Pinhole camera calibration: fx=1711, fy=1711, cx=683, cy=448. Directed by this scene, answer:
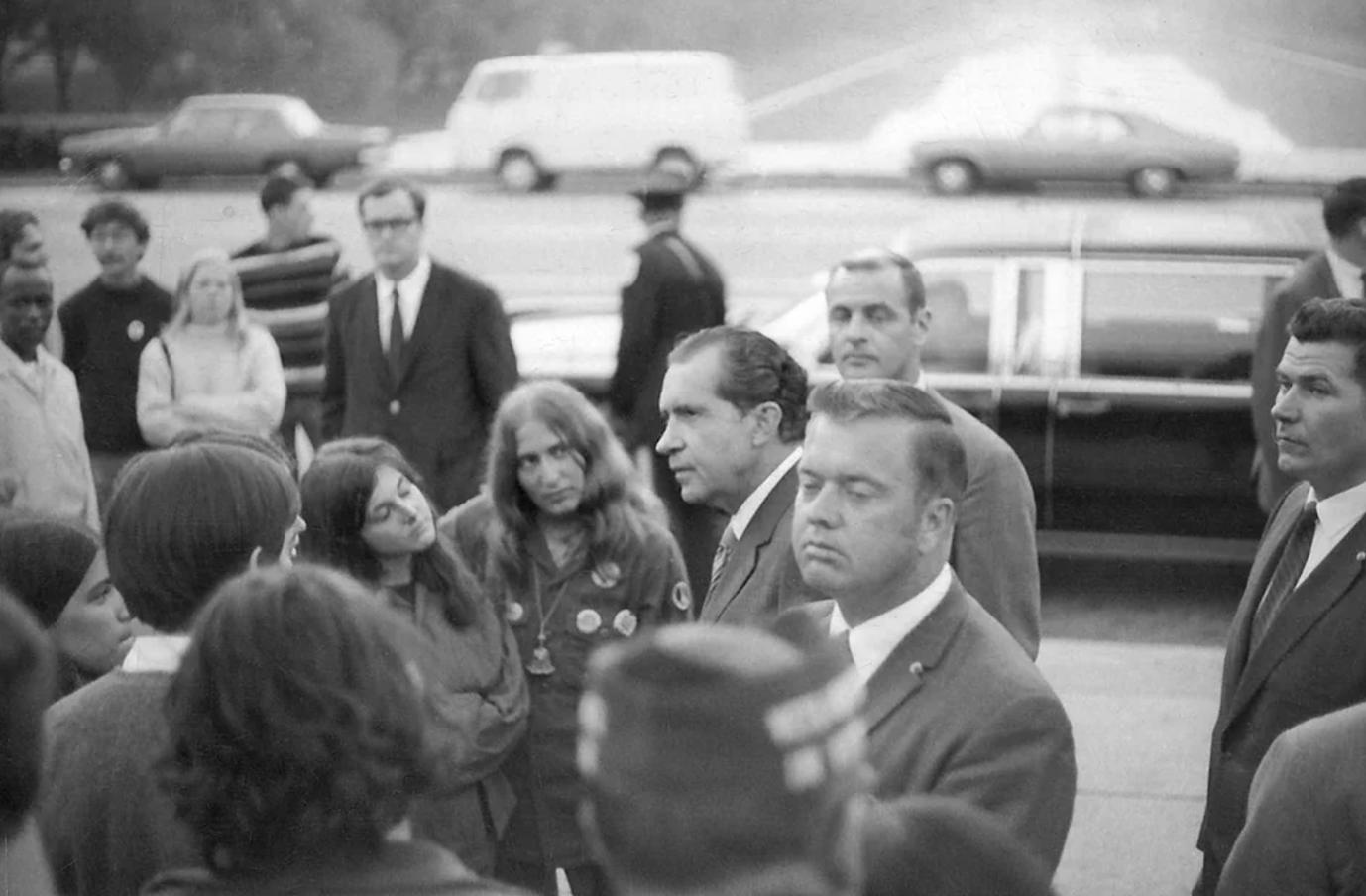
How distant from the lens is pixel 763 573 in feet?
11.7

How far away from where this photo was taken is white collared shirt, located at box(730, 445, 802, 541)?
148 inches

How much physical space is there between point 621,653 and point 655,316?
19.1 feet

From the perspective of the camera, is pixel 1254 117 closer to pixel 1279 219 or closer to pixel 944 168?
pixel 1279 219

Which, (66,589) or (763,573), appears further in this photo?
(763,573)

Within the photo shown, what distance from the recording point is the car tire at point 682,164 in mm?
9305

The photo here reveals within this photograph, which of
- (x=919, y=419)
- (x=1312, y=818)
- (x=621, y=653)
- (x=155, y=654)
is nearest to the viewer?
(x=621, y=653)

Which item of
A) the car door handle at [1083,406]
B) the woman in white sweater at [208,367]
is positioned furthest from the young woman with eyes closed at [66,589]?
the car door handle at [1083,406]

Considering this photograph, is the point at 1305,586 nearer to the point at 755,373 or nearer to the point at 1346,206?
the point at 755,373

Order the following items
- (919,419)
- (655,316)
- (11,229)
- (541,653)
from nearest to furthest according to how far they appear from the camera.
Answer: (919,419) → (541,653) → (11,229) → (655,316)

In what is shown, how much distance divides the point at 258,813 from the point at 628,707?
2.40ft

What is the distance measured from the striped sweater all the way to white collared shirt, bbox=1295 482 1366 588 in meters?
4.83

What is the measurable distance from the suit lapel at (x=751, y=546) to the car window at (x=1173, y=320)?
4.81 m

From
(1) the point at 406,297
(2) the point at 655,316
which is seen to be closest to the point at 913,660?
(1) the point at 406,297

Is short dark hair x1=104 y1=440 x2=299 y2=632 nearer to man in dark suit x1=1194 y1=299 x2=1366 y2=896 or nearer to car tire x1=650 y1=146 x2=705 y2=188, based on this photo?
man in dark suit x1=1194 y1=299 x2=1366 y2=896
